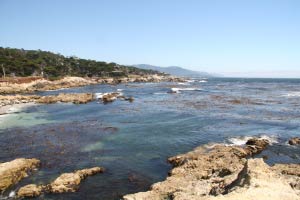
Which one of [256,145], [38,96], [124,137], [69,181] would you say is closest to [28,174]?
[69,181]

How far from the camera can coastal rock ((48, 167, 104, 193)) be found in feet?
57.8

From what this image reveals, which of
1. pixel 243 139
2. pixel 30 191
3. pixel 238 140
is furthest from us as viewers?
pixel 243 139

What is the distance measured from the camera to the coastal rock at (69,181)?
57.8ft

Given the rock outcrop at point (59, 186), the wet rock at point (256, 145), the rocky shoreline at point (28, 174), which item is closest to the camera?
the rock outcrop at point (59, 186)

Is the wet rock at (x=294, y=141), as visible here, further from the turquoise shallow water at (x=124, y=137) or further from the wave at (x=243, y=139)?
the wave at (x=243, y=139)

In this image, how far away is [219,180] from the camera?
1530 centimetres

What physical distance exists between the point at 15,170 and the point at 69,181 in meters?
4.42

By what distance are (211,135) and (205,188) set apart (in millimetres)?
16571

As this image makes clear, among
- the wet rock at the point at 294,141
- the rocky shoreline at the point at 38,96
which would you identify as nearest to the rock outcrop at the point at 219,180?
the wet rock at the point at 294,141

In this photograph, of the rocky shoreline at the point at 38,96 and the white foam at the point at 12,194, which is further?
the rocky shoreline at the point at 38,96

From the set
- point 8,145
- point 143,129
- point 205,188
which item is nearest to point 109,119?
point 143,129

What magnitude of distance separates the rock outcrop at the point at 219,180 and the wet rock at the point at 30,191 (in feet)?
17.6

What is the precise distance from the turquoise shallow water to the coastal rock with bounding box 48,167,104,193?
48 centimetres

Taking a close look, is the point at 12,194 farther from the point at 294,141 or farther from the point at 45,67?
the point at 45,67
